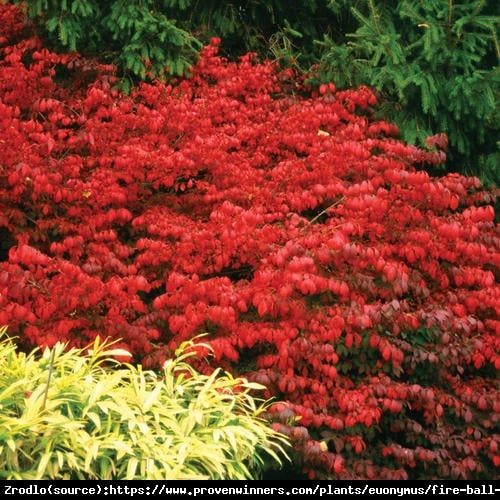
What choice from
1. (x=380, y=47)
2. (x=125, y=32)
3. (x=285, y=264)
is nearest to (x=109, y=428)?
(x=285, y=264)

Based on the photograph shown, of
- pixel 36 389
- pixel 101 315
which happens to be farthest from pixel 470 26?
pixel 36 389

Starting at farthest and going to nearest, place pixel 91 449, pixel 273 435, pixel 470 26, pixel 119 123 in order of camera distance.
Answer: pixel 470 26 < pixel 119 123 < pixel 273 435 < pixel 91 449

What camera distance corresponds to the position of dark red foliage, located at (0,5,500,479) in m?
5.43

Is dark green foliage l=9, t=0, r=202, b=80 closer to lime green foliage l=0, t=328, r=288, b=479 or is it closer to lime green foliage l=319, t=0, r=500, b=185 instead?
lime green foliage l=319, t=0, r=500, b=185

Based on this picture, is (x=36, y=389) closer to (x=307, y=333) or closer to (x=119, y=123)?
(x=307, y=333)

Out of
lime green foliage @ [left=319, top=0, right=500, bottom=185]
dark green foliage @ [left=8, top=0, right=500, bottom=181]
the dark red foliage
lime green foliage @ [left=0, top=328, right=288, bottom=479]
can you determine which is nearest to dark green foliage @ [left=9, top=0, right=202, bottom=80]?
dark green foliage @ [left=8, top=0, right=500, bottom=181]

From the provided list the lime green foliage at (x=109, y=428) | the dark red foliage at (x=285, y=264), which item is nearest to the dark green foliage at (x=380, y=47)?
the dark red foliage at (x=285, y=264)

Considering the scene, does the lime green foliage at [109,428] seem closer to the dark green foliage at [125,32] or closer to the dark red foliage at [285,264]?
the dark red foliage at [285,264]

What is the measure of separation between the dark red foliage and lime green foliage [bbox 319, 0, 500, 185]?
0.34 m

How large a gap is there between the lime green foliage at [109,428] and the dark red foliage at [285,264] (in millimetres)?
723

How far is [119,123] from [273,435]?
352 cm

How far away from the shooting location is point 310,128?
7.05 meters

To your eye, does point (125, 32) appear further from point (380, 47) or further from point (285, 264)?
point (285, 264)

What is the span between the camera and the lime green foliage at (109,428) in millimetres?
3727
